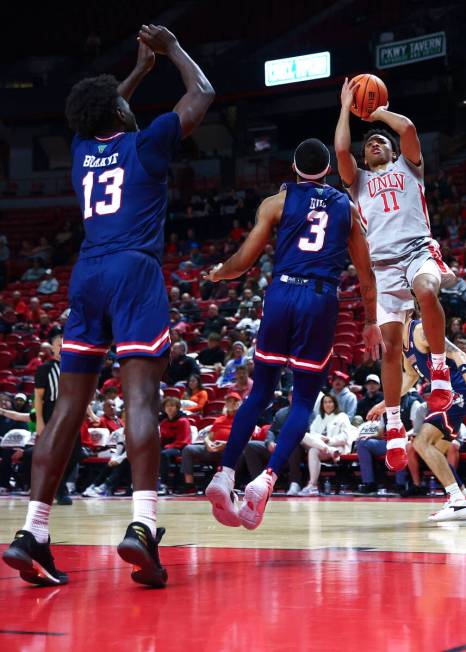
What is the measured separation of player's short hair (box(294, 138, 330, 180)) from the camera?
5.11m

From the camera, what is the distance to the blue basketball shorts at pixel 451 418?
7.59m

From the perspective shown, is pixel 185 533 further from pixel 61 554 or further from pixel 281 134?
pixel 281 134

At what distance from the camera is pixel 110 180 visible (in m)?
3.79

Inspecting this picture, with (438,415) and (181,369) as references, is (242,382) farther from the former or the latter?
(438,415)

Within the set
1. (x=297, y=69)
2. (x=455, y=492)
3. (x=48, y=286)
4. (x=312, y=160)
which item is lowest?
(x=455, y=492)

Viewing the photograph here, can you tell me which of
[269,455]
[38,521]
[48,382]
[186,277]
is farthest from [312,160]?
[186,277]

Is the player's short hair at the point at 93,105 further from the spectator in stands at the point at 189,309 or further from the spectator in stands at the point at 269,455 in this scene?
the spectator in stands at the point at 189,309

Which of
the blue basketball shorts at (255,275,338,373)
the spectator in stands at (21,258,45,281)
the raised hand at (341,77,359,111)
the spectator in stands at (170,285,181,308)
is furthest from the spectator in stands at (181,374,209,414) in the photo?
the spectator in stands at (21,258,45,281)

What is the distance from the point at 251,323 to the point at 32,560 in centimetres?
1302

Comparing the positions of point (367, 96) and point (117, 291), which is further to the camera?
point (367, 96)

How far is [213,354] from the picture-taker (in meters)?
15.8

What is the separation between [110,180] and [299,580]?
177cm

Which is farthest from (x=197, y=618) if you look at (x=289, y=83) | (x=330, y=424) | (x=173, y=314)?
(x=289, y=83)

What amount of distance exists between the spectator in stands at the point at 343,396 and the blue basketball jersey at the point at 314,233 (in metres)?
A: 6.74
